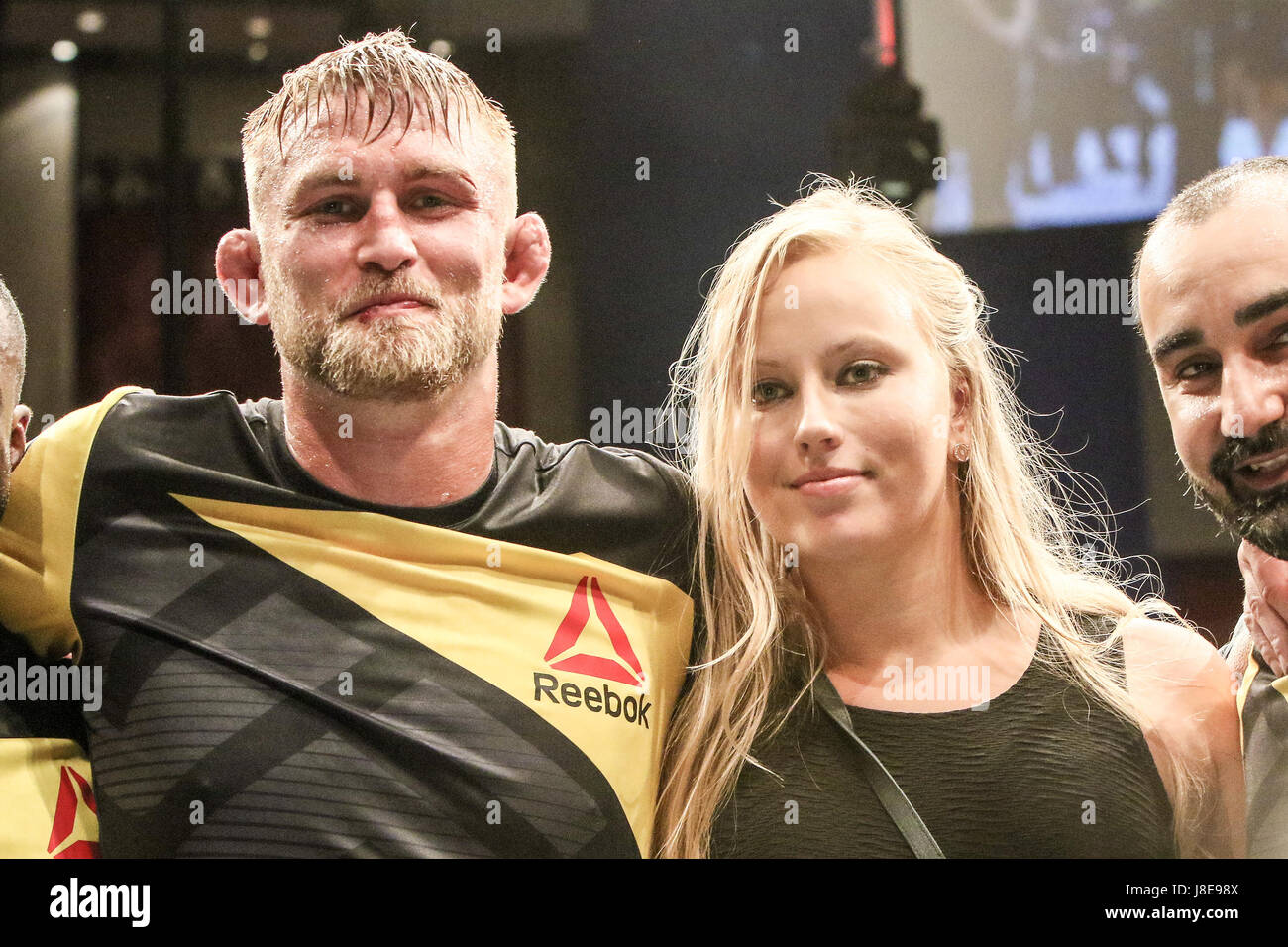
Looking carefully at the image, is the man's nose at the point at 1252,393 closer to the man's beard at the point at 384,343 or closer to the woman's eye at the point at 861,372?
the woman's eye at the point at 861,372

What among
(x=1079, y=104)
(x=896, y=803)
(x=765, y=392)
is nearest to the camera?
(x=896, y=803)

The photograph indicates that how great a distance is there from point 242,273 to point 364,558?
529mm

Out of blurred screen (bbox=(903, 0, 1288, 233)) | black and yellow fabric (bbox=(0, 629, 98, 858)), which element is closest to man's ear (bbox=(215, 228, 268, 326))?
black and yellow fabric (bbox=(0, 629, 98, 858))

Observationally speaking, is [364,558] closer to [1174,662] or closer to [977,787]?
[977,787]

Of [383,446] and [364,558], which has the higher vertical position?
[383,446]

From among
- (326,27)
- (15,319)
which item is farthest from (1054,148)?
(15,319)

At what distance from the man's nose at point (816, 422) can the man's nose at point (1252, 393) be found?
0.63m

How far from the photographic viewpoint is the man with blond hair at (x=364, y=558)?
Result: 1.72 meters

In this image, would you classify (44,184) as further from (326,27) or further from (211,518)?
(211,518)

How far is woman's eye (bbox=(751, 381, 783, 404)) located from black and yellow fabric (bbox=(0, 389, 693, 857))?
0.92 ft

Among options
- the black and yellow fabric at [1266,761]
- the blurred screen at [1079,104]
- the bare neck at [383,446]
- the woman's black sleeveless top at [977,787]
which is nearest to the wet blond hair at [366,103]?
the bare neck at [383,446]

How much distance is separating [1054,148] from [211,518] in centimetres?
153

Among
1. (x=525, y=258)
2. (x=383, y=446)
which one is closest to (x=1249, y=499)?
(x=525, y=258)

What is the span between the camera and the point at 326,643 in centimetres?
177
